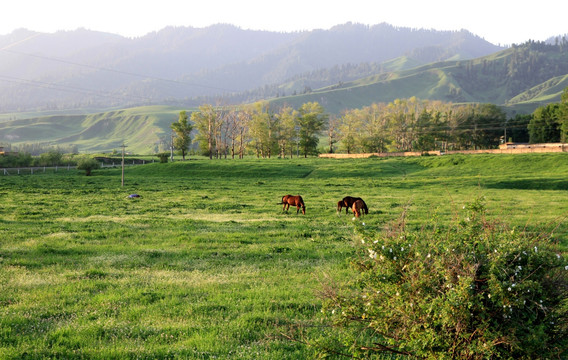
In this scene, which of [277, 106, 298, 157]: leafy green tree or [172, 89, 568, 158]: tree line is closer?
[172, 89, 568, 158]: tree line

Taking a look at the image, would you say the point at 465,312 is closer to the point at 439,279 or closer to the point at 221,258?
the point at 439,279

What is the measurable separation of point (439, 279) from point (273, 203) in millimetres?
30864

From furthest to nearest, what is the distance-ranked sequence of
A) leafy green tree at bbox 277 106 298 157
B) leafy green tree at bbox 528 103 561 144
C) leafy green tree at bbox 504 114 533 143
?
leafy green tree at bbox 504 114 533 143, leafy green tree at bbox 277 106 298 157, leafy green tree at bbox 528 103 561 144

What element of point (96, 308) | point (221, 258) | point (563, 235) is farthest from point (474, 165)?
point (96, 308)

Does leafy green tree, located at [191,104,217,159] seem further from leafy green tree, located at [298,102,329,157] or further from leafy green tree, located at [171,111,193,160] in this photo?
leafy green tree, located at [298,102,329,157]

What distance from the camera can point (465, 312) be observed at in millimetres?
5309

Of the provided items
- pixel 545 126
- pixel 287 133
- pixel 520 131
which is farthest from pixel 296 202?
pixel 520 131

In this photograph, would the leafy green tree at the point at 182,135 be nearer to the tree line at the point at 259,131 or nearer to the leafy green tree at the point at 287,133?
the tree line at the point at 259,131

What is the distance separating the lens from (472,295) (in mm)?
5348

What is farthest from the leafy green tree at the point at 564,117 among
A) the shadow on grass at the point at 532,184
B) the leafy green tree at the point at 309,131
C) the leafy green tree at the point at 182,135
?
the leafy green tree at the point at 182,135

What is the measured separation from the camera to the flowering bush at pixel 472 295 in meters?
5.30

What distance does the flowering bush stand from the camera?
5.30 metres

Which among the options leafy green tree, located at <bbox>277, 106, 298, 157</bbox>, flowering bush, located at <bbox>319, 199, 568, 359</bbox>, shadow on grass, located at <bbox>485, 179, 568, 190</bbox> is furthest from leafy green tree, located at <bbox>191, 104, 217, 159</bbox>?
flowering bush, located at <bbox>319, 199, 568, 359</bbox>

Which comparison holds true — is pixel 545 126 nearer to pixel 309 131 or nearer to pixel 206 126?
pixel 309 131
